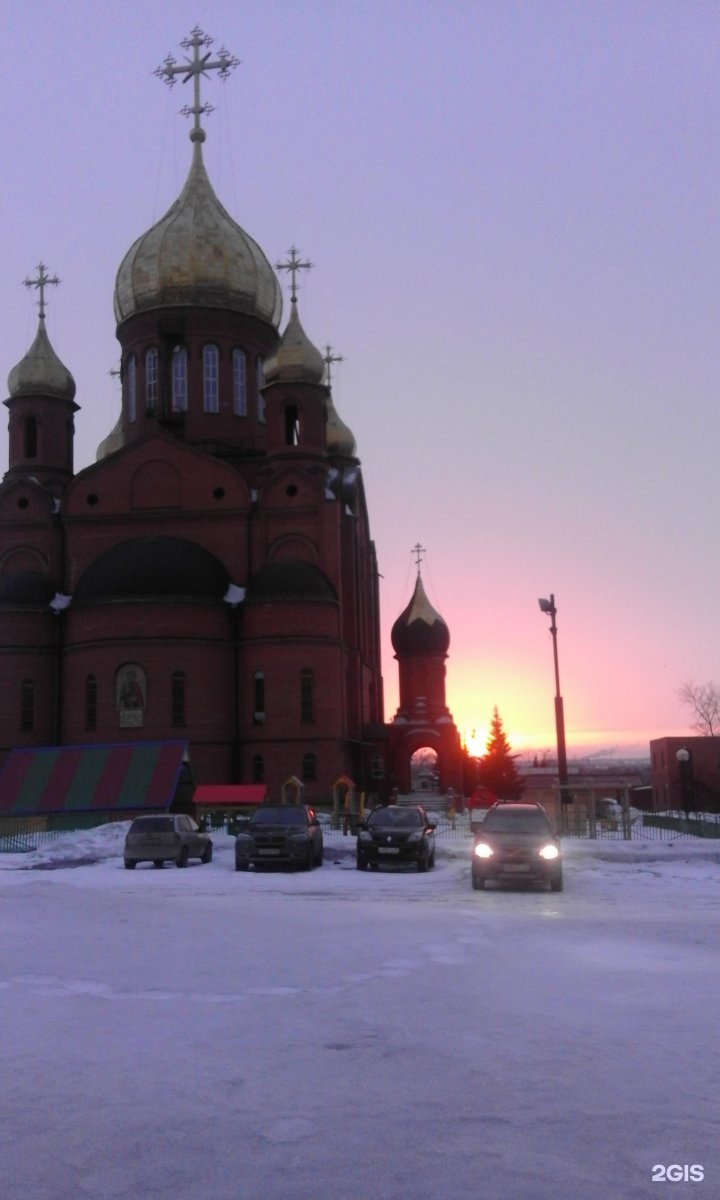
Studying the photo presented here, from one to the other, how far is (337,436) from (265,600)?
1525 centimetres

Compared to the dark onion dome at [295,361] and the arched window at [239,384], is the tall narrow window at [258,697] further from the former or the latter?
the arched window at [239,384]

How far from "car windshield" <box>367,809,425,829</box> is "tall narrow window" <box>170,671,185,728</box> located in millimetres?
16234

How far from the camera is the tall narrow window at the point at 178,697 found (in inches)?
1508

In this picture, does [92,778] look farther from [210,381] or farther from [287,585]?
[210,381]

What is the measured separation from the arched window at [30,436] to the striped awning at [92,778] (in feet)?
48.5

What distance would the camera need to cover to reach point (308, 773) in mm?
38594

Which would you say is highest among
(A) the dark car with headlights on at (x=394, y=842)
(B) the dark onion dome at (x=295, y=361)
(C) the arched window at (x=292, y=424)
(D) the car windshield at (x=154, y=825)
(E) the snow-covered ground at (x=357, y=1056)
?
(B) the dark onion dome at (x=295, y=361)

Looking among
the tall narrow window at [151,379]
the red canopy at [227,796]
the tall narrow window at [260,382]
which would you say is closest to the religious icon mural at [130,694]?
the red canopy at [227,796]

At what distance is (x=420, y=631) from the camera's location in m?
56.8

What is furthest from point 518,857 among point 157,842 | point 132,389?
point 132,389

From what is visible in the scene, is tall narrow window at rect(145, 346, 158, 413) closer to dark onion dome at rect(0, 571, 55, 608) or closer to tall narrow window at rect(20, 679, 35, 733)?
dark onion dome at rect(0, 571, 55, 608)

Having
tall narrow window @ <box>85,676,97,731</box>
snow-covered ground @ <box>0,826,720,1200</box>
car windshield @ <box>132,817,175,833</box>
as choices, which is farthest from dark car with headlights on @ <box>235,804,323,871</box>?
tall narrow window @ <box>85,676,97,731</box>

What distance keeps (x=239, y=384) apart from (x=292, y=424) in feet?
11.6

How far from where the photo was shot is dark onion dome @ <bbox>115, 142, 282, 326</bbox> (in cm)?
4519
